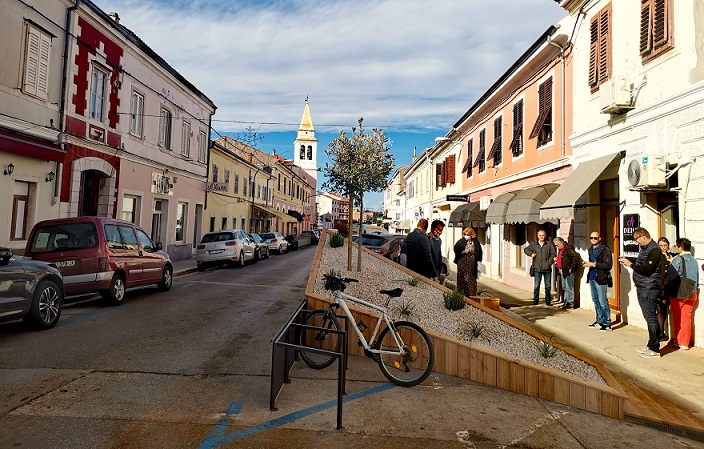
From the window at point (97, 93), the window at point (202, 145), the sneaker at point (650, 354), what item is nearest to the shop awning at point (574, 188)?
the sneaker at point (650, 354)

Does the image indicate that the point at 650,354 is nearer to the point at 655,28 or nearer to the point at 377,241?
the point at 655,28

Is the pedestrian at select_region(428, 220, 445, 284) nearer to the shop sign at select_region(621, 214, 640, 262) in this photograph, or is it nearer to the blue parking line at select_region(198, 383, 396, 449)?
the shop sign at select_region(621, 214, 640, 262)

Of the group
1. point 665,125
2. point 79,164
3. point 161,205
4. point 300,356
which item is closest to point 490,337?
point 300,356

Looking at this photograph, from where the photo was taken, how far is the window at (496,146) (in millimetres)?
16031

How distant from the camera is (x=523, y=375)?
474cm

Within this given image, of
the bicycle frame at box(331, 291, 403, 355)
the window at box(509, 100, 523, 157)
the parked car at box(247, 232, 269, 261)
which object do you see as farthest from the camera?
the parked car at box(247, 232, 269, 261)

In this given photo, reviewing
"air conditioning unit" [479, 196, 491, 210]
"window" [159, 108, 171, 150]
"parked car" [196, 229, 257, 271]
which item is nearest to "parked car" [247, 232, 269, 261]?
"parked car" [196, 229, 257, 271]

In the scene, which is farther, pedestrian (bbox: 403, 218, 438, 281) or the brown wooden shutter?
the brown wooden shutter

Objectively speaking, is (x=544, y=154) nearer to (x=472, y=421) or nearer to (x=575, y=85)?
(x=575, y=85)

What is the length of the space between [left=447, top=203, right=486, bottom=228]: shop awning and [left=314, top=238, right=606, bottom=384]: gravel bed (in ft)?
28.5

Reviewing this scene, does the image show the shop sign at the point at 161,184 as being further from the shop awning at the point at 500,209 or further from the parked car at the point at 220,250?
the shop awning at the point at 500,209

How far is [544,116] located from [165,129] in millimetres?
16074

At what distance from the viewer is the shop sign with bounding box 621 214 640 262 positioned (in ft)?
26.5

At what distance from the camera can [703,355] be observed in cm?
624
